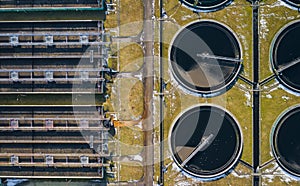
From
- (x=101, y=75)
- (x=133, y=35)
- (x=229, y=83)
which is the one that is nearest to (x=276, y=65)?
(x=229, y=83)

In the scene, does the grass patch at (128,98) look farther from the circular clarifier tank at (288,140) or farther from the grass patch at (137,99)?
the circular clarifier tank at (288,140)

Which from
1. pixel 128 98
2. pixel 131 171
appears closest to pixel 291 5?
pixel 128 98

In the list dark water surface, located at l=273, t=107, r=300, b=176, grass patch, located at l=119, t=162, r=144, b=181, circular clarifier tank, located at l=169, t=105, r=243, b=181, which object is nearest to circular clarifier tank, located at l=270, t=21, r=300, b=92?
dark water surface, located at l=273, t=107, r=300, b=176

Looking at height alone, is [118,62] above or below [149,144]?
above

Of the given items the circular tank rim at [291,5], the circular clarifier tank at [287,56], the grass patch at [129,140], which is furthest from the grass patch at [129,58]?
the circular tank rim at [291,5]

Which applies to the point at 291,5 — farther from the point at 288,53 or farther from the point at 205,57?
the point at 205,57

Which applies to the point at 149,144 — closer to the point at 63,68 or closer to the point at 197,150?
the point at 197,150
